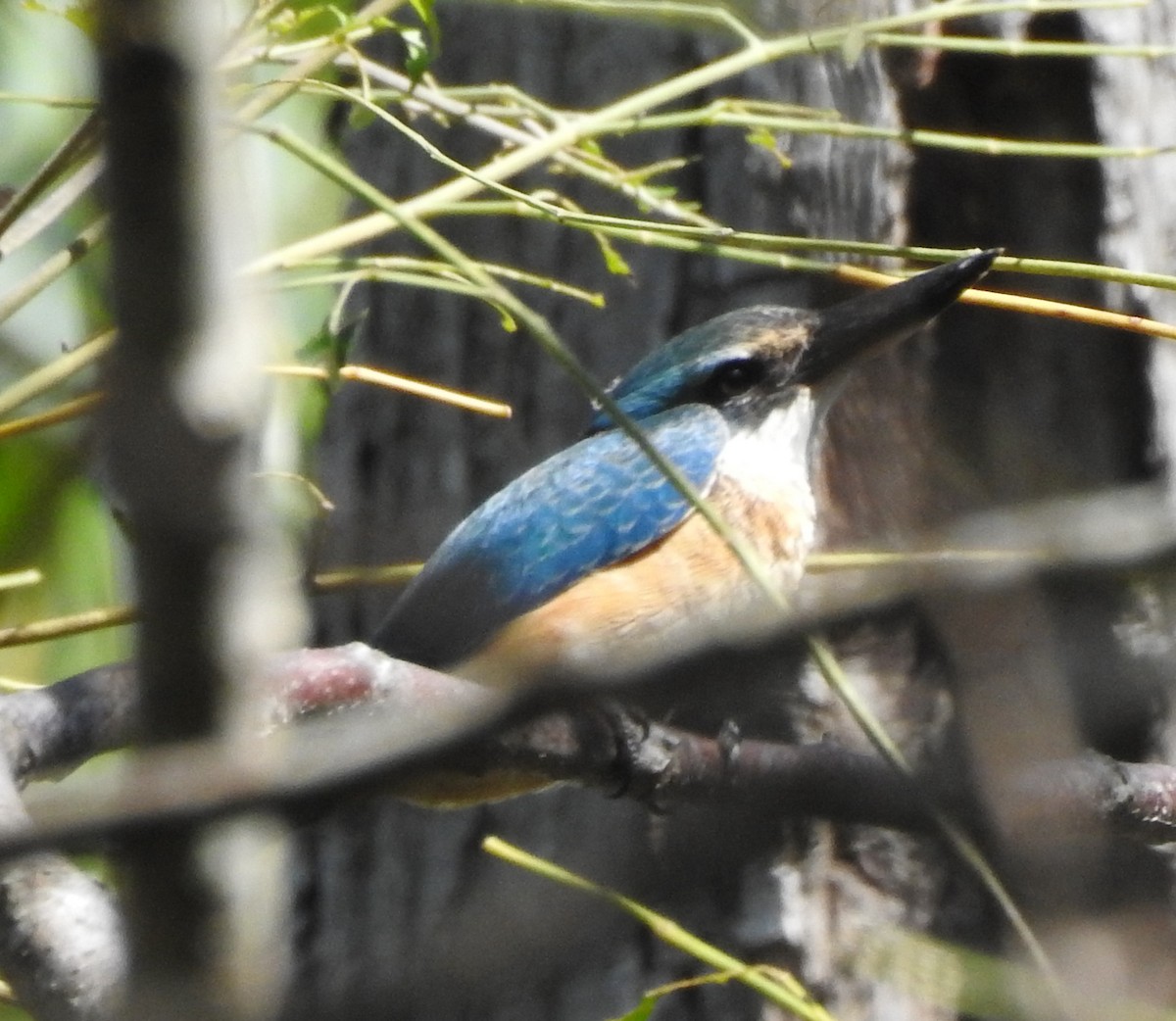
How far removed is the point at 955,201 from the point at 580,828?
5.32ft

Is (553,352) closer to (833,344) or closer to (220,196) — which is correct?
(220,196)

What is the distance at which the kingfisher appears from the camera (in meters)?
2.92

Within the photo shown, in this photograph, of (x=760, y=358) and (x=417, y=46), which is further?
(x=760, y=358)

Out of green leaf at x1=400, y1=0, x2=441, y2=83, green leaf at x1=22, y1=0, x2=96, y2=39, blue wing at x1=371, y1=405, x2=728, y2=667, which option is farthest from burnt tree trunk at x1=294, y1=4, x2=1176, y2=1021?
green leaf at x1=22, y1=0, x2=96, y2=39

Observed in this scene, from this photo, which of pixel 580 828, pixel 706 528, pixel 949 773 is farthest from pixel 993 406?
pixel 949 773

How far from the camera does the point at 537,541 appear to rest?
3.18 metres

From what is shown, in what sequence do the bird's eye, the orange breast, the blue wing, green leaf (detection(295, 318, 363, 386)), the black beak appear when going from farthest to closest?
the bird's eye → the blue wing → the orange breast → the black beak → green leaf (detection(295, 318, 363, 386))

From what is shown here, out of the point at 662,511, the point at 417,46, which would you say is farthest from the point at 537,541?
the point at 417,46

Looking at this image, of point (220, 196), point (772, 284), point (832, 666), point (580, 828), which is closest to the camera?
point (220, 196)

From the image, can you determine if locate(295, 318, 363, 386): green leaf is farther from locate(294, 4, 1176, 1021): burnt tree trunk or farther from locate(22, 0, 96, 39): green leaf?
locate(294, 4, 1176, 1021): burnt tree trunk

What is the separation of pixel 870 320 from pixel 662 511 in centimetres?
56

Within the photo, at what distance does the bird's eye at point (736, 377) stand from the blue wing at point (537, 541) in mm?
160

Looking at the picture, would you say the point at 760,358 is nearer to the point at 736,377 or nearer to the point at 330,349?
the point at 736,377

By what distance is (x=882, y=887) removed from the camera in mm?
3223
